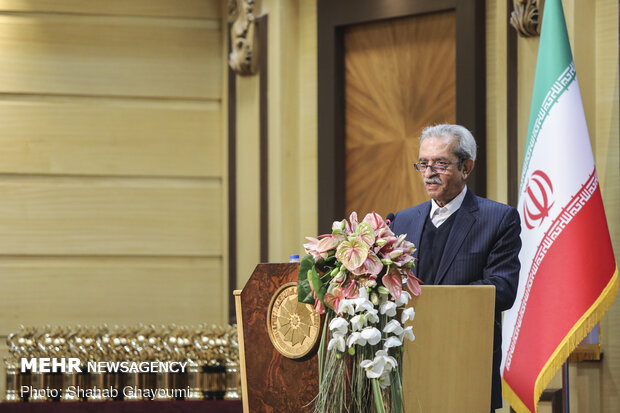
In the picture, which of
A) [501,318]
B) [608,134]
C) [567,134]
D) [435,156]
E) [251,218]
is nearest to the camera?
[435,156]

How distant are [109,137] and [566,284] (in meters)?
3.12

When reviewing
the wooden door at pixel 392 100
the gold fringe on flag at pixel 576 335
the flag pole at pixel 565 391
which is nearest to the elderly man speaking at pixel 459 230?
the gold fringe on flag at pixel 576 335

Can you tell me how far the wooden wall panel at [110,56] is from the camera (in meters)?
5.46

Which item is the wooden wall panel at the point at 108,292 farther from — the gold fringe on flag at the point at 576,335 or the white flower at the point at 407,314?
the white flower at the point at 407,314

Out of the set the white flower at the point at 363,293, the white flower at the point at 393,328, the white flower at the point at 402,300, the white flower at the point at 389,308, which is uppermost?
the white flower at the point at 363,293

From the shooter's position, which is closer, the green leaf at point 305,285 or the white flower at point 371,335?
the white flower at point 371,335

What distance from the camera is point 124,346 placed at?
13.6ft

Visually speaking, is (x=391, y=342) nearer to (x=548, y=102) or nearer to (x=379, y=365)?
(x=379, y=365)

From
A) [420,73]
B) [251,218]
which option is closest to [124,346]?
[251,218]

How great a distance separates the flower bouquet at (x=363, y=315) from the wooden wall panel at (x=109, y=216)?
359cm

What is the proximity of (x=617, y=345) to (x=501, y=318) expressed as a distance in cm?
53

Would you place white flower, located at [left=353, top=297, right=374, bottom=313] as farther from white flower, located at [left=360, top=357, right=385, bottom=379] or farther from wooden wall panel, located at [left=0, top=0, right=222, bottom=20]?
wooden wall panel, located at [left=0, top=0, right=222, bottom=20]

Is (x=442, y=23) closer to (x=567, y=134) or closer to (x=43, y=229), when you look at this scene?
(x=567, y=134)

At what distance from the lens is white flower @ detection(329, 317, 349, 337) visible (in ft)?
6.38
